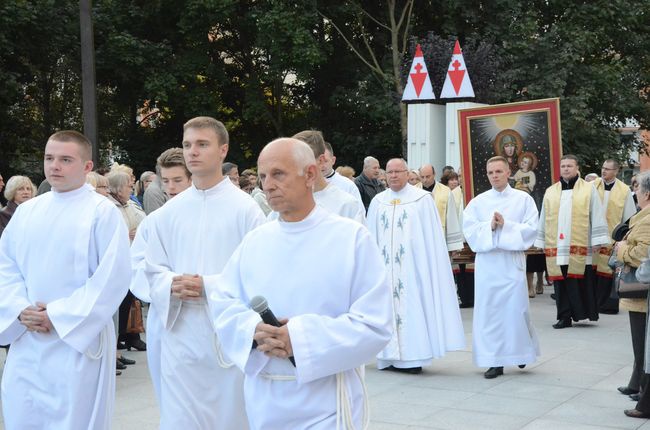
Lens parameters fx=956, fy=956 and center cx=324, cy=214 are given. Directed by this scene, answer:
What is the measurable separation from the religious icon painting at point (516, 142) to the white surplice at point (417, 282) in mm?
5360

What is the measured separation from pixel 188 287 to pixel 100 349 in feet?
2.14

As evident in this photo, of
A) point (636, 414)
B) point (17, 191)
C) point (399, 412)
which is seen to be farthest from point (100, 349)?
point (17, 191)

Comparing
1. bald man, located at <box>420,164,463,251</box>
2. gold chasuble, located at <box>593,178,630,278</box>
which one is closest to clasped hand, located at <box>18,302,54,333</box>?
bald man, located at <box>420,164,463,251</box>

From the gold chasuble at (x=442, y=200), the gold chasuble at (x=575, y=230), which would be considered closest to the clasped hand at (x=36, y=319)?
the gold chasuble at (x=575, y=230)

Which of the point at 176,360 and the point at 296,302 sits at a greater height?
the point at 296,302

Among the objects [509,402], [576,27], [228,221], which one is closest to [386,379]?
[509,402]

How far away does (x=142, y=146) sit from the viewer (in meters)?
28.2

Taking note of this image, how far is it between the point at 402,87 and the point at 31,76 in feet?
33.3

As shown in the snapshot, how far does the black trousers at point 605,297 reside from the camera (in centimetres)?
1328

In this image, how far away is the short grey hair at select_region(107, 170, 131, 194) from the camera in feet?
31.8

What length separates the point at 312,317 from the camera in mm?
3645

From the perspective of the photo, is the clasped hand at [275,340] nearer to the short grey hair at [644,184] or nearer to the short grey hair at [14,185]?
the short grey hair at [644,184]

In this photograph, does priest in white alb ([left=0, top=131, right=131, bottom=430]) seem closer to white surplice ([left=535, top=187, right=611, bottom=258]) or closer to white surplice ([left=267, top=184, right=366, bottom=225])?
white surplice ([left=267, top=184, right=366, bottom=225])

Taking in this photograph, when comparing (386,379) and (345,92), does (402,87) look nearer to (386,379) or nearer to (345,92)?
(345,92)
